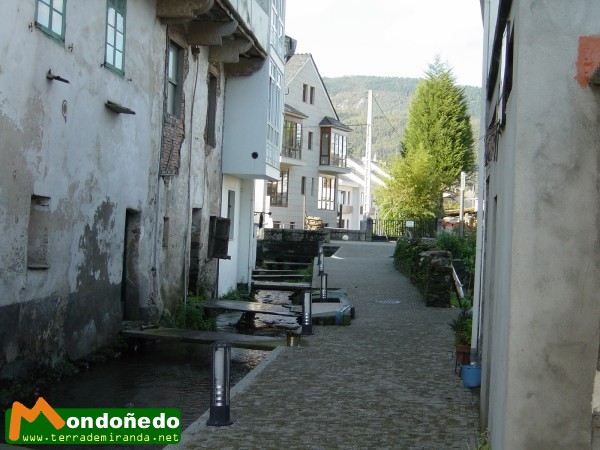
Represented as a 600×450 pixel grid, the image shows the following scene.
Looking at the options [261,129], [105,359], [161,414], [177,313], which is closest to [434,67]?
[261,129]

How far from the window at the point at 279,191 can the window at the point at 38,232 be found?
40.6m

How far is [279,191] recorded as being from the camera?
52.3 meters

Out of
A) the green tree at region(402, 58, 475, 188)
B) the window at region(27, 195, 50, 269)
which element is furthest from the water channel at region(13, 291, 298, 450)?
the green tree at region(402, 58, 475, 188)

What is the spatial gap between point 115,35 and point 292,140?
125 feet

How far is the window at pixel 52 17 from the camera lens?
34.8ft

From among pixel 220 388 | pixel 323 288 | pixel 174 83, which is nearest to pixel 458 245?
pixel 323 288

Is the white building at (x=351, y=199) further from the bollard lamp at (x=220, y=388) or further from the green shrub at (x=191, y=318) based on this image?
the bollard lamp at (x=220, y=388)

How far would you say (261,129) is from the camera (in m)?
20.5

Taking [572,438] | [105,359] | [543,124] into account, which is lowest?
[105,359]

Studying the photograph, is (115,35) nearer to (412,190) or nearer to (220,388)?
(220,388)

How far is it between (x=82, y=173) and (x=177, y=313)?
531 cm

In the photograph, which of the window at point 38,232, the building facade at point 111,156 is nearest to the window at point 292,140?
the building facade at point 111,156

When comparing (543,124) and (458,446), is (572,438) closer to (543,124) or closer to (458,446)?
(543,124)

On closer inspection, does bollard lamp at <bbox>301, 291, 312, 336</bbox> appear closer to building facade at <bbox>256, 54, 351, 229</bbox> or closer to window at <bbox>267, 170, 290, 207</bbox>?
building facade at <bbox>256, 54, 351, 229</bbox>
